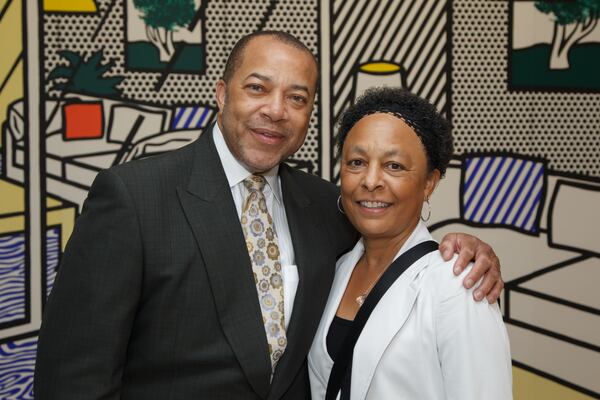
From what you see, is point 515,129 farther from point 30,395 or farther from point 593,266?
point 30,395

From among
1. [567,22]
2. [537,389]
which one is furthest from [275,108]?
[537,389]

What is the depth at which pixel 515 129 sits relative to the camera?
10.2 ft

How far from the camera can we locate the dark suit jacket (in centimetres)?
147

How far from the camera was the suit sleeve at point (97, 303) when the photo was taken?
1.47 meters

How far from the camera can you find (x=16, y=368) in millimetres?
2859

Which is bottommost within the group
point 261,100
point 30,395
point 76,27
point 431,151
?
point 30,395

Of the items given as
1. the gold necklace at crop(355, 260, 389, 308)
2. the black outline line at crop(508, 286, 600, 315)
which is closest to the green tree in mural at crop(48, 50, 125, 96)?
the gold necklace at crop(355, 260, 389, 308)

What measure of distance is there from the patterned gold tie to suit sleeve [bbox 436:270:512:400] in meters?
0.40

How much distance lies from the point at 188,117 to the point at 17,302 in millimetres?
1111

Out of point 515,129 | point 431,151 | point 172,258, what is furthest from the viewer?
point 515,129

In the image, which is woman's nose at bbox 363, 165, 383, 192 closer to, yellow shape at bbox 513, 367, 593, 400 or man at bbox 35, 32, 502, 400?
man at bbox 35, 32, 502, 400

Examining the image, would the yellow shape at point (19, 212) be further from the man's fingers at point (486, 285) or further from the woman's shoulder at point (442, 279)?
the man's fingers at point (486, 285)

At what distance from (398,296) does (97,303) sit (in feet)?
2.31

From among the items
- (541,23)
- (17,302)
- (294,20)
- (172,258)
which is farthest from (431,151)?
(17,302)
